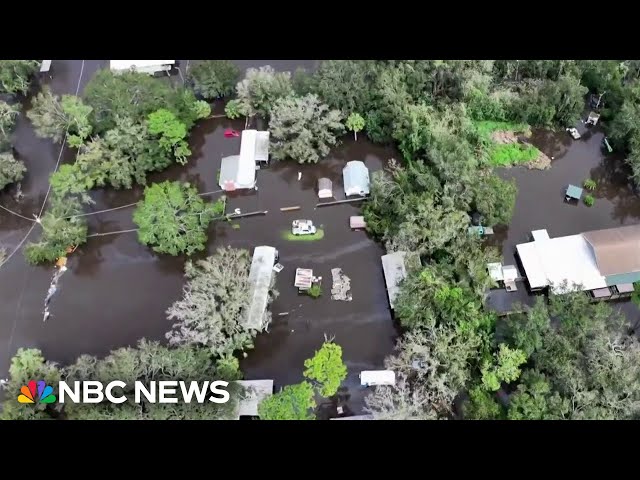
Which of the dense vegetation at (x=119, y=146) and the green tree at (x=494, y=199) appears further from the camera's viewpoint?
the dense vegetation at (x=119, y=146)

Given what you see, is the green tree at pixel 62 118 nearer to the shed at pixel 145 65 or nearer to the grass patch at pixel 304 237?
the shed at pixel 145 65

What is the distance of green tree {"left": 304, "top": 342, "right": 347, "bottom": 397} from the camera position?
64.6 ft

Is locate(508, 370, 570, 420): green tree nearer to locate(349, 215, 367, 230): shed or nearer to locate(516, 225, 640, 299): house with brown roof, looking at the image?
locate(516, 225, 640, 299): house with brown roof

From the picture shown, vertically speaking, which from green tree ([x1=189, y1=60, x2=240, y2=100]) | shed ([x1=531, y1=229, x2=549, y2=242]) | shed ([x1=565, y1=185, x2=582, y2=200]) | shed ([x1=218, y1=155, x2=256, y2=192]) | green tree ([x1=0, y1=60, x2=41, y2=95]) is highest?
green tree ([x1=0, y1=60, x2=41, y2=95])

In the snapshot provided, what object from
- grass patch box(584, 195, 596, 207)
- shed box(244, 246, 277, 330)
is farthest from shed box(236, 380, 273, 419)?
grass patch box(584, 195, 596, 207)

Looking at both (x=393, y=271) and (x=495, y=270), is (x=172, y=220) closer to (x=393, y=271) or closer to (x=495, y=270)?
(x=393, y=271)

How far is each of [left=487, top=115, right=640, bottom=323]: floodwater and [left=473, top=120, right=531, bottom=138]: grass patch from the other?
0.84 m

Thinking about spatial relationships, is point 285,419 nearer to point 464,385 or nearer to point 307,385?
point 307,385

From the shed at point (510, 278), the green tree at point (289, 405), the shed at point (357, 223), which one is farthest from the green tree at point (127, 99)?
the shed at point (510, 278)

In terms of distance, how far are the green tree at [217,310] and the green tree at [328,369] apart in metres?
3.26

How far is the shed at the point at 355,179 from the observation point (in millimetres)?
26156

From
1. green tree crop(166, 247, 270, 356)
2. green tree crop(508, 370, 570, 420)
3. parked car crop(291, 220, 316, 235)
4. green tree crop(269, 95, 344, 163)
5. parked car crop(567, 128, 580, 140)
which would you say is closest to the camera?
green tree crop(508, 370, 570, 420)

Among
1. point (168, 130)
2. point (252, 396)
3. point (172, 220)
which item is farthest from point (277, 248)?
point (168, 130)

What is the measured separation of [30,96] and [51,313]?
16.0m
